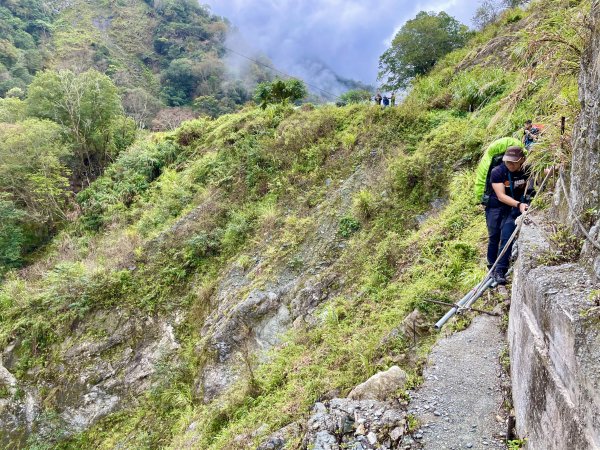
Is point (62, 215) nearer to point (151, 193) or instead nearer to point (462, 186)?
point (151, 193)

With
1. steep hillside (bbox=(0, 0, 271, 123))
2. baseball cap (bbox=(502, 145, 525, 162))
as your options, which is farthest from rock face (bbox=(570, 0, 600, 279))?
steep hillside (bbox=(0, 0, 271, 123))

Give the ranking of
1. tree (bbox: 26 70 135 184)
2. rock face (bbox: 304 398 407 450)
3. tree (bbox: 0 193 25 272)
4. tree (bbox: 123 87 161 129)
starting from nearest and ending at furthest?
rock face (bbox: 304 398 407 450)
tree (bbox: 0 193 25 272)
tree (bbox: 26 70 135 184)
tree (bbox: 123 87 161 129)

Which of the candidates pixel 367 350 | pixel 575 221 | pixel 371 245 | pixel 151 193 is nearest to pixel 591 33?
pixel 575 221

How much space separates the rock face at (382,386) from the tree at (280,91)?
13317 millimetres

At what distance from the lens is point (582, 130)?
2510mm

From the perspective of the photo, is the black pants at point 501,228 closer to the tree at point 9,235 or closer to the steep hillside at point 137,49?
the tree at point 9,235

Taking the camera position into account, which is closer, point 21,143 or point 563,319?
point 563,319

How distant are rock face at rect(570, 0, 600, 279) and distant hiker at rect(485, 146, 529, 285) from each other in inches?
43.1

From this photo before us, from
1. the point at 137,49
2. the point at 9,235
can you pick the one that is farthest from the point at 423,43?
the point at 137,49

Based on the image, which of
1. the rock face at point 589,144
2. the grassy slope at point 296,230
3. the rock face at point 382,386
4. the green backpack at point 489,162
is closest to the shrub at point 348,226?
the grassy slope at point 296,230

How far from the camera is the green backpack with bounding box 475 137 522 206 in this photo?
396cm

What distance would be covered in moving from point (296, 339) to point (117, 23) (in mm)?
72039

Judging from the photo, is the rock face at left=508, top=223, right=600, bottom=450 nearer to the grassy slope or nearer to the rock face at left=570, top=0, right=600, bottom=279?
the rock face at left=570, top=0, right=600, bottom=279

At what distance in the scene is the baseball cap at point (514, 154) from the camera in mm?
3711
